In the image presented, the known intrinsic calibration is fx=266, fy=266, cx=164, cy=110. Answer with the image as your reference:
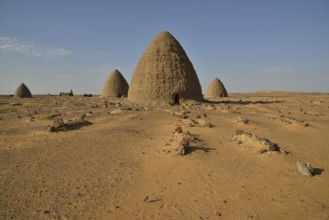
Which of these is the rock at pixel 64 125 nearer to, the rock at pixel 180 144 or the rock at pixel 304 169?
the rock at pixel 180 144

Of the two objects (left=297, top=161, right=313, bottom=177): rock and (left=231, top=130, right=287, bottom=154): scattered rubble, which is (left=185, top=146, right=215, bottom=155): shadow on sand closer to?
(left=231, top=130, right=287, bottom=154): scattered rubble

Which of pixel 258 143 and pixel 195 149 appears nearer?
pixel 195 149

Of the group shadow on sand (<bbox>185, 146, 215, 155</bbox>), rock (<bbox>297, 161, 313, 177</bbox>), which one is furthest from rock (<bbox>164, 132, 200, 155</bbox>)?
rock (<bbox>297, 161, 313, 177</bbox>)

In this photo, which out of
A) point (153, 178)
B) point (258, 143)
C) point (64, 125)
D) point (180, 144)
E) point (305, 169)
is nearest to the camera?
point (153, 178)

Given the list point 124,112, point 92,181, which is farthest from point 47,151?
point 124,112

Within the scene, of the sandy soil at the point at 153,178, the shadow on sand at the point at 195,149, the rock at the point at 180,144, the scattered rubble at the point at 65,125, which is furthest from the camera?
the scattered rubble at the point at 65,125

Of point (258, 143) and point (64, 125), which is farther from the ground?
point (64, 125)

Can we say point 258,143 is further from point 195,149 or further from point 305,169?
point 195,149

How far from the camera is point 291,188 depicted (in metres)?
5.55

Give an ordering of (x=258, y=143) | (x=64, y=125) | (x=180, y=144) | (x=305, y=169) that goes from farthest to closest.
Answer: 1. (x=64, y=125)
2. (x=258, y=143)
3. (x=180, y=144)
4. (x=305, y=169)

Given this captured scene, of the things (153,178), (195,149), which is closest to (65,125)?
(195,149)

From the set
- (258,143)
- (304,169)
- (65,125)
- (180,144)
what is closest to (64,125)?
(65,125)

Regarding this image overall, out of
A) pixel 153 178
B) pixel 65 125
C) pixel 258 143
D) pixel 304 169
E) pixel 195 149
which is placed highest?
pixel 65 125

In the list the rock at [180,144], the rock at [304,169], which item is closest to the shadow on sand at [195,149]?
the rock at [180,144]
